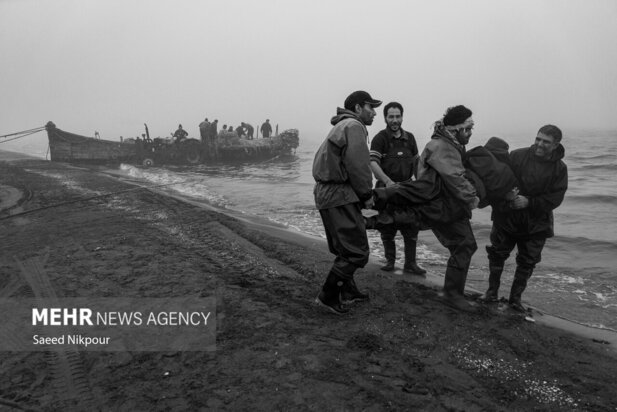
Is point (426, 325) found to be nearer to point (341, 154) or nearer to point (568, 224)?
point (341, 154)

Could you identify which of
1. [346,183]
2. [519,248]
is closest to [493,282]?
[519,248]

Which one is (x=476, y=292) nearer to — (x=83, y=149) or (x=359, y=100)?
(x=359, y=100)

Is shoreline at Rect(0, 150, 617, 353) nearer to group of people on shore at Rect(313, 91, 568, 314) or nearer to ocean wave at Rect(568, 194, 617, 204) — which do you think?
group of people on shore at Rect(313, 91, 568, 314)

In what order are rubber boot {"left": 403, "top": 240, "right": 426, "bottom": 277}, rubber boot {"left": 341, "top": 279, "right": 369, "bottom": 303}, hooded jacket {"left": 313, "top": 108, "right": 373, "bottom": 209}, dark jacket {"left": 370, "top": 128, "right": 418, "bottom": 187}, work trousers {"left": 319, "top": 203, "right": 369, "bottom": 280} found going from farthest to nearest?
rubber boot {"left": 403, "top": 240, "right": 426, "bottom": 277} < dark jacket {"left": 370, "top": 128, "right": 418, "bottom": 187} < rubber boot {"left": 341, "top": 279, "right": 369, "bottom": 303} < work trousers {"left": 319, "top": 203, "right": 369, "bottom": 280} < hooded jacket {"left": 313, "top": 108, "right": 373, "bottom": 209}

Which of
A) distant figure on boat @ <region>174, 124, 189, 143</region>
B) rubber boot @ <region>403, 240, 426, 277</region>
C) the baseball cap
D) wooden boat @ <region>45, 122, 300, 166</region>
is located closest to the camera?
the baseball cap

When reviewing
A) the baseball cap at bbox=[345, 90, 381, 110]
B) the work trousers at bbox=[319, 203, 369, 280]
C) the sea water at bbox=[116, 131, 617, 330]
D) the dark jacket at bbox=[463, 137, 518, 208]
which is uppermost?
the baseball cap at bbox=[345, 90, 381, 110]

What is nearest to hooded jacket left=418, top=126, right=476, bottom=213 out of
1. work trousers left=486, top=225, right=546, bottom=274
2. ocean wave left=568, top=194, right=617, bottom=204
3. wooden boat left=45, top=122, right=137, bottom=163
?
work trousers left=486, top=225, right=546, bottom=274

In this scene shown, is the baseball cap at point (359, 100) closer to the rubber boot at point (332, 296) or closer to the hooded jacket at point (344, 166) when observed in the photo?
the hooded jacket at point (344, 166)

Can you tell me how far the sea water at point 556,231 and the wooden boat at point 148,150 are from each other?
3.75 meters

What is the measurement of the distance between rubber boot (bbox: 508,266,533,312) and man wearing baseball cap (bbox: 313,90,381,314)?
1.74 metres

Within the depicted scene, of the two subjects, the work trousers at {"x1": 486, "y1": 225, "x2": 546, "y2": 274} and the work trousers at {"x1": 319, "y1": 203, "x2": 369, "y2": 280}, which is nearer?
the work trousers at {"x1": 319, "y1": 203, "x2": 369, "y2": 280}

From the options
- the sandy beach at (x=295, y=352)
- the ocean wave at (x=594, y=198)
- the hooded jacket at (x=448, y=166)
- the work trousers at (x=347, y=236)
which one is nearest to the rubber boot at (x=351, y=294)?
the sandy beach at (x=295, y=352)

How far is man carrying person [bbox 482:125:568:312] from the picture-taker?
12.4 ft

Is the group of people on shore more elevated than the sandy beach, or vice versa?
the group of people on shore
